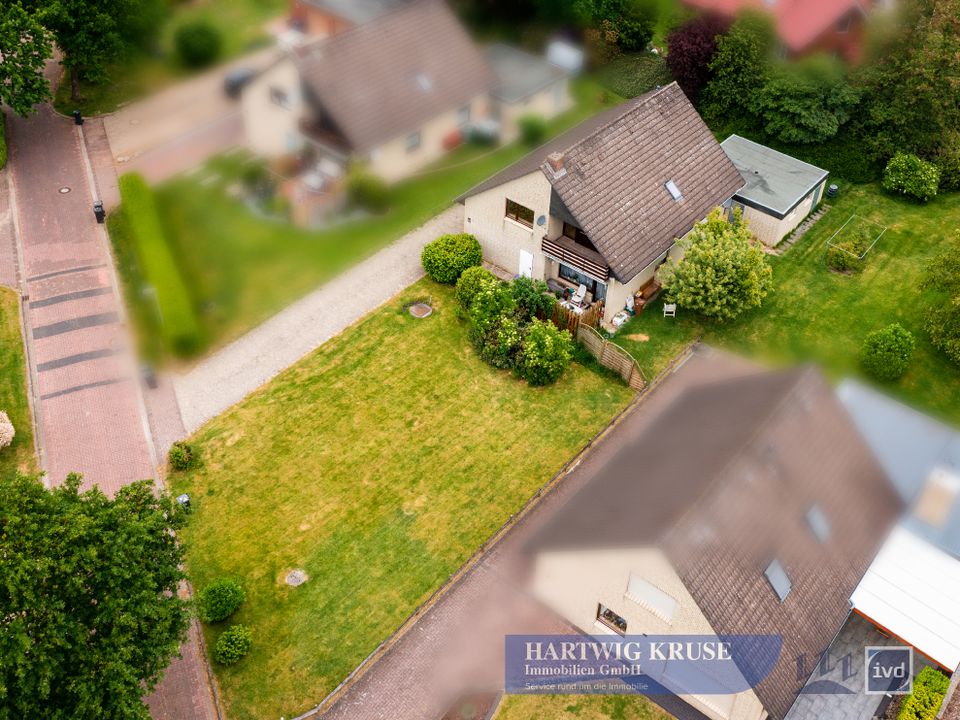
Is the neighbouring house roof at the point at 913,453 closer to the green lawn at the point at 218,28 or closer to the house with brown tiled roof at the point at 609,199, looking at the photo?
the house with brown tiled roof at the point at 609,199

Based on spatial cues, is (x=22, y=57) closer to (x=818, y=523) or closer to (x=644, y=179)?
(x=644, y=179)

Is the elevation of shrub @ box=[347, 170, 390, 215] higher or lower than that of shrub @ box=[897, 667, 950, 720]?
higher

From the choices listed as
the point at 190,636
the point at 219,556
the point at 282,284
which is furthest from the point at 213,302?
the point at 190,636

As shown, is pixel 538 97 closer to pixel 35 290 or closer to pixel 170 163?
pixel 170 163

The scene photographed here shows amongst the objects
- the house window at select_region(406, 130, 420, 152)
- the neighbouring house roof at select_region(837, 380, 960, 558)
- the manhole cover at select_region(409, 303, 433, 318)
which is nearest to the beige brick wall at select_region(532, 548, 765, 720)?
the neighbouring house roof at select_region(837, 380, 960, 558)

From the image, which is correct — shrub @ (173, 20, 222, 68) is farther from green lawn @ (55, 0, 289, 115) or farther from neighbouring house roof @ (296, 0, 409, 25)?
neighbouring house roof @ (296, 0, 409, 25)

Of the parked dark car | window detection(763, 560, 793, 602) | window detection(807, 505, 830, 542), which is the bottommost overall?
window detection(763, 560, 793, 602)

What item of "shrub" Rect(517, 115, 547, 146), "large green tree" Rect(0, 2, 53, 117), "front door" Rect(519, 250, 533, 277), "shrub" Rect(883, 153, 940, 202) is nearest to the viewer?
"shrub" Rect(517, 115, 547, 146)
